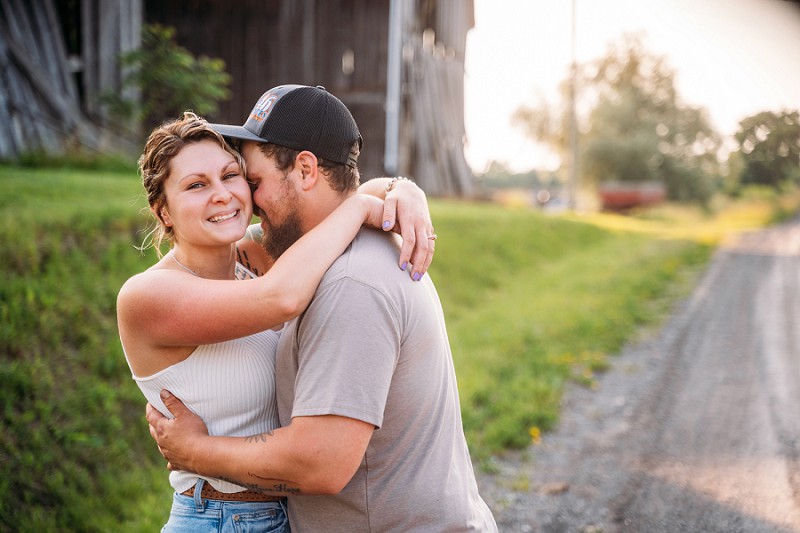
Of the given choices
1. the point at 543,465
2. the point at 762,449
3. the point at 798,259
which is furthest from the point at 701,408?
the point at 798,259

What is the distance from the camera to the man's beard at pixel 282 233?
2289 millimetres

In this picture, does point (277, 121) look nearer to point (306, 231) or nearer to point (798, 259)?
point (306, 231)

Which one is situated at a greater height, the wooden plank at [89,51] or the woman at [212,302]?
the wooden plank at [89,51]

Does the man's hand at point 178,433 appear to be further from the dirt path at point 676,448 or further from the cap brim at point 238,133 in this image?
the dirt path at point 676,448

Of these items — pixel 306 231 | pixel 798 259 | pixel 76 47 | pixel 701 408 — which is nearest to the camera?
pixel 306 231

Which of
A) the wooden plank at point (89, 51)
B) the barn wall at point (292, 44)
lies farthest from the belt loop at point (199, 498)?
the barn wall at point (292, 44)

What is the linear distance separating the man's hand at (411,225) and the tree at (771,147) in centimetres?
114

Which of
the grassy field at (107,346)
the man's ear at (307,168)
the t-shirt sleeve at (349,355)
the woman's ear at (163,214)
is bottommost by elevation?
the grassy field at (107,346)

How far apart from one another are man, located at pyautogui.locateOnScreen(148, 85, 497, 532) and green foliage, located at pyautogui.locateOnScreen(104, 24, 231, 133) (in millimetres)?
8378

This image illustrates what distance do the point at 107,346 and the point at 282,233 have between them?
3239 mm

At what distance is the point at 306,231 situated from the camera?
229cm

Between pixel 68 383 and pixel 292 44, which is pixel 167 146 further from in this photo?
pixel 292 44

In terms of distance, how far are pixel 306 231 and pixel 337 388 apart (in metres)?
0.65

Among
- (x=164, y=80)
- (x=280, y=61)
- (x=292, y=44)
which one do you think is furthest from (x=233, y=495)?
(x=292, y=44)
